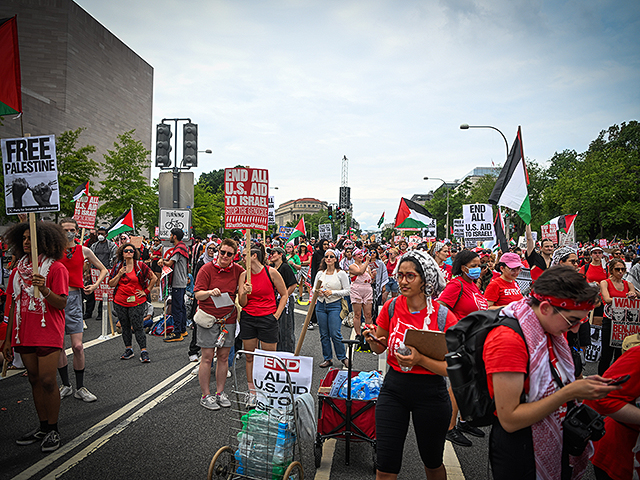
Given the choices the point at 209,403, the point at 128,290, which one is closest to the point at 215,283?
the point at 209,403

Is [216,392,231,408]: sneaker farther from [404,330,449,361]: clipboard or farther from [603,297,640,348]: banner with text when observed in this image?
[603,297,640,348]: banner with text

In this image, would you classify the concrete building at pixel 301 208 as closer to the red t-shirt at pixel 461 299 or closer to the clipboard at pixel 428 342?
the red t-shirt at pixel 461 299

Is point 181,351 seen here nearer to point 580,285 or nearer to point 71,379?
point 71,379

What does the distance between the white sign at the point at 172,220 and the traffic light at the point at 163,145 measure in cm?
133

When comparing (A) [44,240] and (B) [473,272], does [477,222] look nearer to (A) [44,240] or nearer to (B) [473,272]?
(B) [473,272]

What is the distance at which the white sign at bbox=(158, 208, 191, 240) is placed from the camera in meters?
11.4

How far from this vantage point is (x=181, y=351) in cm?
776

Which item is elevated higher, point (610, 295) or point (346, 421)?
point (610, 295)

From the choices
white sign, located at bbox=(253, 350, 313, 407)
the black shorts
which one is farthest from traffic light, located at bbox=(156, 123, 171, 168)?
white sign, located at bbox=(253, 350, 313, 407)

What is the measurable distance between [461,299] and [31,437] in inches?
184

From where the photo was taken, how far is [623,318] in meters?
5.66

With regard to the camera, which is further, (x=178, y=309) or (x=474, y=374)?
(x=178, y=309)

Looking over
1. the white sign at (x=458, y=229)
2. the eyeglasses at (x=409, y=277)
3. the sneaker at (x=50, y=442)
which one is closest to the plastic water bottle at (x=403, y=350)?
the eyeglasses at (x=409, y=277)

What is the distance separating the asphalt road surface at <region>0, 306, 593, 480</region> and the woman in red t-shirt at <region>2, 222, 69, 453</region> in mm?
268
